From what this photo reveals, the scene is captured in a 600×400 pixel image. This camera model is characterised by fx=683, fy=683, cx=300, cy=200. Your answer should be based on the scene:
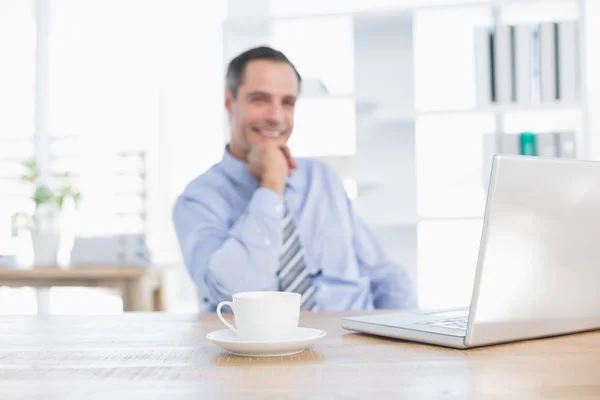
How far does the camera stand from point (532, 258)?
2.84ft

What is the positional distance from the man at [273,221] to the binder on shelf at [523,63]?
1.14 metres

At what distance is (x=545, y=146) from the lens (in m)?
2.82

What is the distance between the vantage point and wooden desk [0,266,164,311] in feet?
10.6

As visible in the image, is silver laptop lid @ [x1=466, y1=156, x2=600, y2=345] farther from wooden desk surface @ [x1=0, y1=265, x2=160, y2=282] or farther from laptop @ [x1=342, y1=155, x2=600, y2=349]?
wooden desk surface @ [x1=0, y1=265, x2=160, y2=282]

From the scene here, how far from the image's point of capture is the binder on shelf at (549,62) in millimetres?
2801

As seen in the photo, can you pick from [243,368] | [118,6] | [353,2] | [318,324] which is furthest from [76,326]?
[118,6]

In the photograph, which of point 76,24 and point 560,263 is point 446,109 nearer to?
point 560,263

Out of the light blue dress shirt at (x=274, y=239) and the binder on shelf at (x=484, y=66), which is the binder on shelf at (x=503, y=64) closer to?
the binder on shelf at (x=484, y=66)

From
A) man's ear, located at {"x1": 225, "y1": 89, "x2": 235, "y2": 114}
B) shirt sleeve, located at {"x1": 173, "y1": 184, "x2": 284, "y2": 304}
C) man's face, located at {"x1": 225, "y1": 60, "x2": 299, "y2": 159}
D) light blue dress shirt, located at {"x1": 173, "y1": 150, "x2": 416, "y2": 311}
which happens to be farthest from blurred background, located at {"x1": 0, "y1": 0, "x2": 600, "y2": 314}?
shirt sleeve, located at {"x1": 173, "y1": 184, "x2": 284, "y2": 304}

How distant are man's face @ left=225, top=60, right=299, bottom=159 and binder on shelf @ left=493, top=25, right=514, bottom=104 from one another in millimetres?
1114

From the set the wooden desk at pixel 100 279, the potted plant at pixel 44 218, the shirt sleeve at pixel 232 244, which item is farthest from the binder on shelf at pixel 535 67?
the potted plant at pixel 44 218

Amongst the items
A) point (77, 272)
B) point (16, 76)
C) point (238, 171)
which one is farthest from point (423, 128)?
point (16, 76)

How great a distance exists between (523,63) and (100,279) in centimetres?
214

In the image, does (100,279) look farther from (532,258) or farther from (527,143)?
(532,258)
